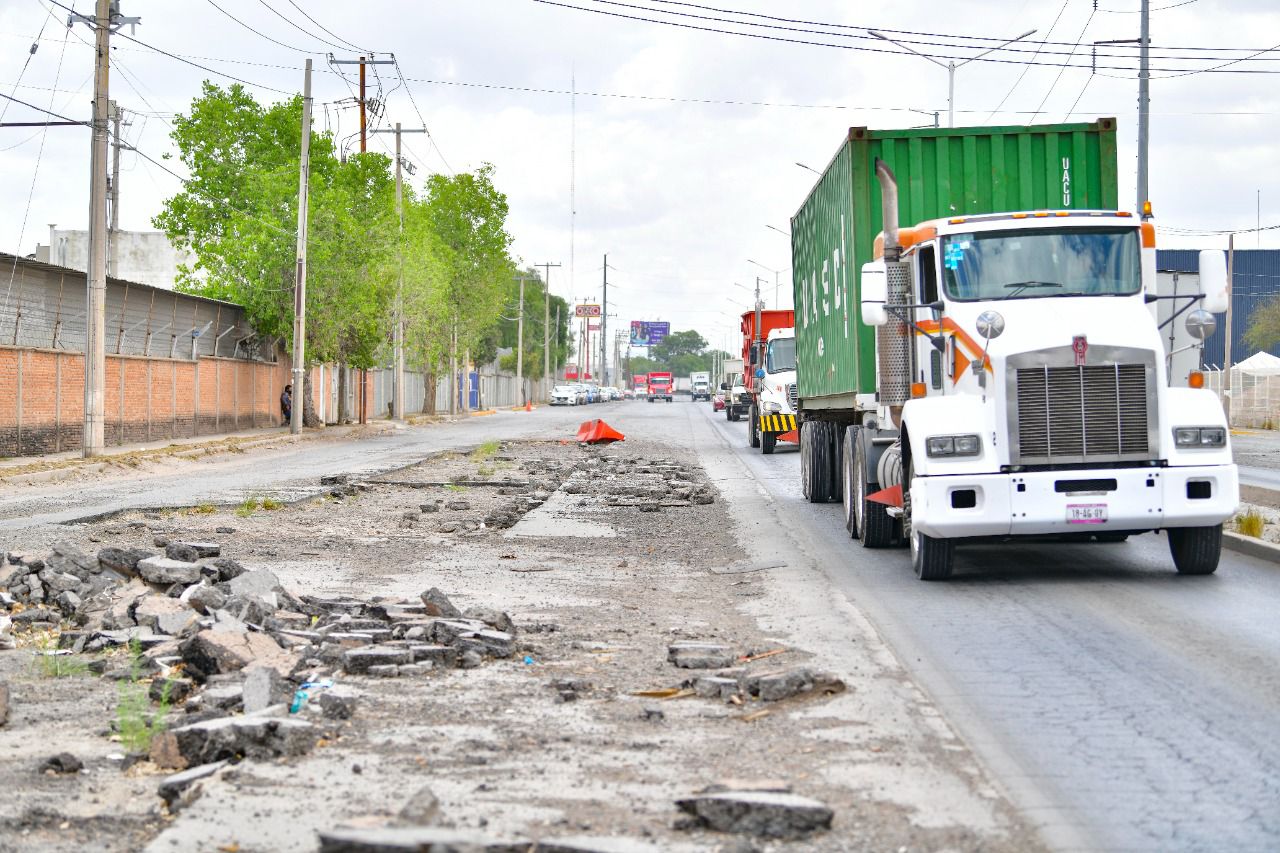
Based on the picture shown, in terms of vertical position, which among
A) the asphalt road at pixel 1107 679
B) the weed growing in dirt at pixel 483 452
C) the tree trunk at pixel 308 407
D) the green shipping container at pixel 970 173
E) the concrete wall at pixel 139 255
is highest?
the concrete wall at pixel 139 255

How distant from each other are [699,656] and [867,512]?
6.51 m

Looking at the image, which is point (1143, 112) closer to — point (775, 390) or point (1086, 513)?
point (775, 390)

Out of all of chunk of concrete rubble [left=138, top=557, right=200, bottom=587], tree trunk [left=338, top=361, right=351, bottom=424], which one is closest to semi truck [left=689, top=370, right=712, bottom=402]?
tree trunk [left=338, top=361, right=351, bottom=424]

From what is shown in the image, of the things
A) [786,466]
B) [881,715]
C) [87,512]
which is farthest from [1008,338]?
[786,466]

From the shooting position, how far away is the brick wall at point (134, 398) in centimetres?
3038

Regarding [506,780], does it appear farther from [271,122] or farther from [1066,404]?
[271,122]

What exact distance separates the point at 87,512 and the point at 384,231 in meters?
30.2

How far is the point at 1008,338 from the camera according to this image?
11500mm

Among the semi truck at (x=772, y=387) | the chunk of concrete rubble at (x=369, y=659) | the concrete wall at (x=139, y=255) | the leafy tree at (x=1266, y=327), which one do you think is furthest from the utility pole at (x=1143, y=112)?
the concrete wall at (x=139, y=255)

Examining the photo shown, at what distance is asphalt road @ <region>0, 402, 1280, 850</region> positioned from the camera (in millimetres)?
5336

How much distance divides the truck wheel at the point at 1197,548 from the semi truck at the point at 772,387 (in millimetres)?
21135

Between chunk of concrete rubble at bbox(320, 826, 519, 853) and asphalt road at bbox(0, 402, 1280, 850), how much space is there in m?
1.94

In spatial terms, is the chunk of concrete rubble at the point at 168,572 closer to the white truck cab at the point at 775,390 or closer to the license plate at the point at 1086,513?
the license plate at the point at 1086,513

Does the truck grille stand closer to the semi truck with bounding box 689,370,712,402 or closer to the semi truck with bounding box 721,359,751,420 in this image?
the semi truck with bounding box 721,359,751,420
